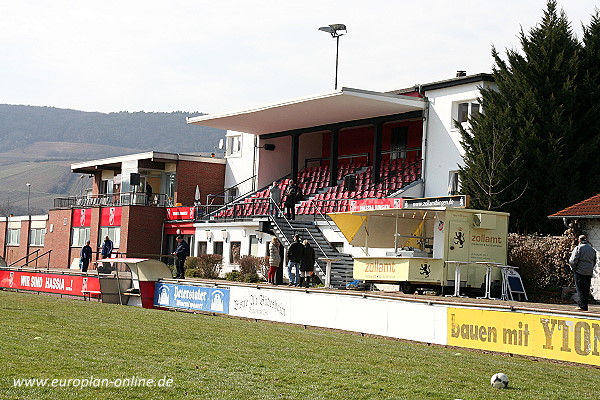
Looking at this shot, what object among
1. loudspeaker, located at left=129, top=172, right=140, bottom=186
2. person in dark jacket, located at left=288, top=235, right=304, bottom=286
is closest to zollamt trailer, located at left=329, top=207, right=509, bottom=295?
person in dark jacket, located at left=288, top=235, right=304, bottom=286

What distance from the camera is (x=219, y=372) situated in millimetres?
11812

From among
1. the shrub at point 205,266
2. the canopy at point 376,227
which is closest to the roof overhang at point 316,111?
the shrub at point 205,266

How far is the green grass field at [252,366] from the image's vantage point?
10.6 meters

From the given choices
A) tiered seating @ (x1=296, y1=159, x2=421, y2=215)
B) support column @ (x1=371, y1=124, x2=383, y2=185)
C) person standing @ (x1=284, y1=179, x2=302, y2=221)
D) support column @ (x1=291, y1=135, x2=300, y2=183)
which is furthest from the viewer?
support column @ (x1=291, y1=135, x2=300, y2=183)

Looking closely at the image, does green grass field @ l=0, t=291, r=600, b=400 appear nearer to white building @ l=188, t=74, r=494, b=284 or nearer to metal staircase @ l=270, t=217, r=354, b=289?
metal staircase @ l=270, t=217, r=354, b=289

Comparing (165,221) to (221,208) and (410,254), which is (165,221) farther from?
Answer: (410,254)

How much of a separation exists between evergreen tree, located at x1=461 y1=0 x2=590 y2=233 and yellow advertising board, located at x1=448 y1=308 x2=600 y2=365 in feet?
45.2

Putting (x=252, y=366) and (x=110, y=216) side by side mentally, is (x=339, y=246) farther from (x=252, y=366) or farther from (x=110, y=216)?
(x=252, y=366)

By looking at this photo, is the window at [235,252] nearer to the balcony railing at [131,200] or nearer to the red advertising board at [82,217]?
the balcony railing at [131,200]

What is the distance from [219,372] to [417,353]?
4775 millimetres

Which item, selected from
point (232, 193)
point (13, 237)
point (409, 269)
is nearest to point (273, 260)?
point (409, 269)

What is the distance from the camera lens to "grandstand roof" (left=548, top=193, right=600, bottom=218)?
2658 cm

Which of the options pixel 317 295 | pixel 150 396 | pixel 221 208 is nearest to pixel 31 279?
pixel 221 208

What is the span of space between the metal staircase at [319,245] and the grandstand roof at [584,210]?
8246 mm
